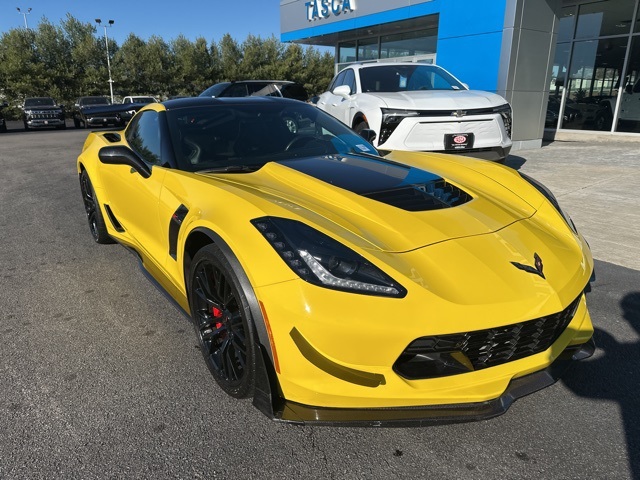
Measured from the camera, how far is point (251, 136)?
3.13 meters

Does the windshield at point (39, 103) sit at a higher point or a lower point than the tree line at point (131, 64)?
lower

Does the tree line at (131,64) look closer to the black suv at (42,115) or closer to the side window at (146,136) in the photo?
the black suv at (42,115)

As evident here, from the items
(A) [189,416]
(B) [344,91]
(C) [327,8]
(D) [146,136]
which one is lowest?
(A) [189,416]

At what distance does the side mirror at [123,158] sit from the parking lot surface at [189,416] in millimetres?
959

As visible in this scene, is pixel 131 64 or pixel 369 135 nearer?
pixel 369 135

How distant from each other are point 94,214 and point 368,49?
16.2 m

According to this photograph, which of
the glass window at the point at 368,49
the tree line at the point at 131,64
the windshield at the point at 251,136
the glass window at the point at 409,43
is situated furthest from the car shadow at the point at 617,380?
the tree line at the point at 131,64

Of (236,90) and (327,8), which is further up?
(327,8)

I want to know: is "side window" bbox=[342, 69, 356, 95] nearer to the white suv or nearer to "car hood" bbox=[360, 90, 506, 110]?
the white suv

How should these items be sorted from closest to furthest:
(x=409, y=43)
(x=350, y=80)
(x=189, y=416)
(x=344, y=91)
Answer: (x=189, y=416), (x=344, y=91), (x=350, y=80), (x=409, y=43)

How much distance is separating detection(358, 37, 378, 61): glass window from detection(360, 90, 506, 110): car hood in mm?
12175

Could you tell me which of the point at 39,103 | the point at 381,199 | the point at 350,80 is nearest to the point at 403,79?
the point at 350,80

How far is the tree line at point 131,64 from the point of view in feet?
114

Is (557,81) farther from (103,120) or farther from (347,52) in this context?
(103,120)
